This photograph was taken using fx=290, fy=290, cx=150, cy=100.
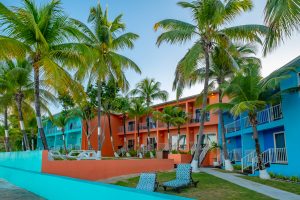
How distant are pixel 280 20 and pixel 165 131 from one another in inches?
1014

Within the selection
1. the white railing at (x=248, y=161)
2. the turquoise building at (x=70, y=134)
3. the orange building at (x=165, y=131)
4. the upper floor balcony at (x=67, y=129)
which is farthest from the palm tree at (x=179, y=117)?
the upper floor balcony at (x=67, y=129)

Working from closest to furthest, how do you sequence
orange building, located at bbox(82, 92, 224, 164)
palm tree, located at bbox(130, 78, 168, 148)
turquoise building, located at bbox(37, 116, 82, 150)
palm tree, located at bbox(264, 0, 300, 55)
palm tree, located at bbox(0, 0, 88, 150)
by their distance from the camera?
palm tree, located at bbox(264, 0, 300, 55)
palm tree, located at bbox(0, 0, 88, 150)
orange building, located at bbox(82, 92, 224, 164)
palm tree, located at bbox(130, 78, 168, 148)
turquoise building, located at bbox(37, 116, 82, 150)

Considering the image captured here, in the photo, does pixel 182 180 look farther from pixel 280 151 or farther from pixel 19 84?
pixel 19 84

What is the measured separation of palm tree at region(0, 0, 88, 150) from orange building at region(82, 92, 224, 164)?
452 inches

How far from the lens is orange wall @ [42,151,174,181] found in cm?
1301

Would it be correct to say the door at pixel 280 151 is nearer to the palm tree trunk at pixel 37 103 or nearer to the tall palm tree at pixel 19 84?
the palm tree trunk at pixel 37 103

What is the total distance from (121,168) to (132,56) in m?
10.0

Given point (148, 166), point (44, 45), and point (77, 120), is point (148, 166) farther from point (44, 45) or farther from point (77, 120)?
point (77, 120)

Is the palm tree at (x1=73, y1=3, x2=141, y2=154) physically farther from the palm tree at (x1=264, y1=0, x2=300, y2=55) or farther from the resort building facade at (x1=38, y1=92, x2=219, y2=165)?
the palm tree at (x1=264, y1=0, x2=300, y2=55)

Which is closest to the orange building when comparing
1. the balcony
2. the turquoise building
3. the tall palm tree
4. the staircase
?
the balcony

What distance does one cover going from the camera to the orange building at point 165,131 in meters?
26.9

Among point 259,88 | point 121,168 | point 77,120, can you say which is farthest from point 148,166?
point 77,120

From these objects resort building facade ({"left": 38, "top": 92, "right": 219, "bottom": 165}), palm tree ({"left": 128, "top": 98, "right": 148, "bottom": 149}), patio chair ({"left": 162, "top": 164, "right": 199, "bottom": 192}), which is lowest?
patio chair ({"left": 162, "top": 164, "right": 199, "bottom": 192})

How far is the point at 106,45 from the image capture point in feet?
68.2
